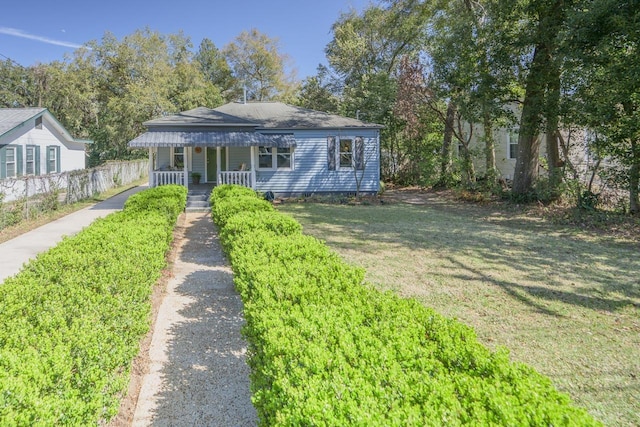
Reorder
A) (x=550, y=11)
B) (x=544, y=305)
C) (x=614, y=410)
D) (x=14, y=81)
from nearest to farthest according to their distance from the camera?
(x=614, y=410) → (x=544, y=305) → (x=550, y=11) → (x=14, y=81)

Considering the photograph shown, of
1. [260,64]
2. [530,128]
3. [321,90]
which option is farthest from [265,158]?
[260,64]

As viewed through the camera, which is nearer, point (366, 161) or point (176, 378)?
point (176, 378)

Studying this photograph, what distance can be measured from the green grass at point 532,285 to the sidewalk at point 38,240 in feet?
16.5

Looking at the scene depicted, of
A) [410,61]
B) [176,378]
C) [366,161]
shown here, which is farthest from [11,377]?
[410,61]

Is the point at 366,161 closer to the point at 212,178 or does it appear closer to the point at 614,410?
the point at 212,178

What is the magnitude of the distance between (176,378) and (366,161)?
14.5m

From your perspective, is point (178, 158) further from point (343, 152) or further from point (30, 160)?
point (343, 152)

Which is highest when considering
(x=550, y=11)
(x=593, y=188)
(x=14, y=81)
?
(x=14, y=81)

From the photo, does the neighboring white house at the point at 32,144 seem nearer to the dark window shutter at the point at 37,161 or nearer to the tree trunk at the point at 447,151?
the dark window shutter at the point at 37,161

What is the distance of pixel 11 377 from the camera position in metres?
1.94

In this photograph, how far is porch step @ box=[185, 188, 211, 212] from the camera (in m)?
13.9

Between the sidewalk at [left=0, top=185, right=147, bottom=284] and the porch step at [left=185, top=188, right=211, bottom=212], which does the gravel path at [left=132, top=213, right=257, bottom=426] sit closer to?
the sidewalk at [left=0, top=185, right=147, bottom=284]

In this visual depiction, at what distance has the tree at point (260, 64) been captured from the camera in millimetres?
42719

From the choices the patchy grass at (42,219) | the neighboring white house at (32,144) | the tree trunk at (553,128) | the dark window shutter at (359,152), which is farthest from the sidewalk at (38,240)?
the tree trunk at (553,128)
